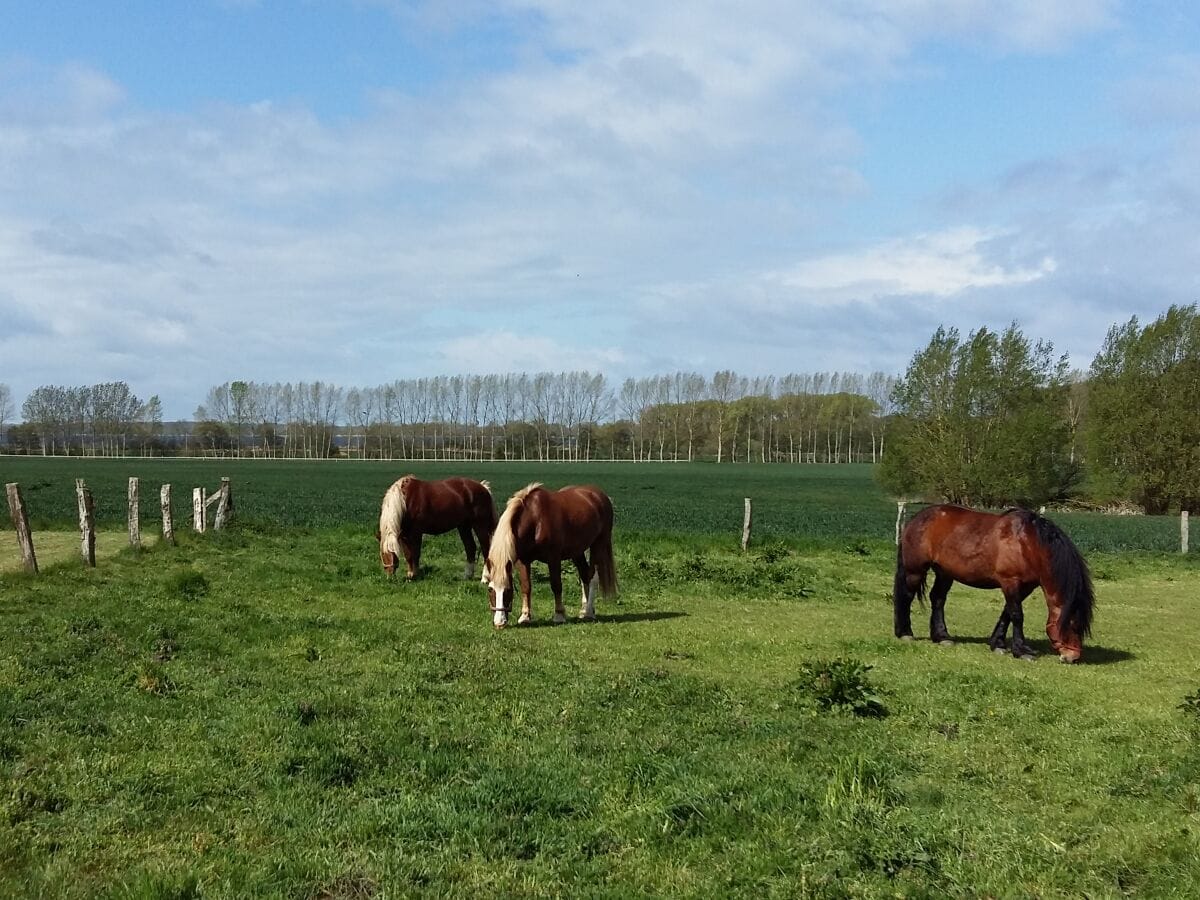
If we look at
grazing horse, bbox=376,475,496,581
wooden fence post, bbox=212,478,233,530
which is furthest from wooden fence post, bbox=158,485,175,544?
grazing horse, bbox=376,475,496,581

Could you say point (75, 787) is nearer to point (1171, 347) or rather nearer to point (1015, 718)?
point (1015, 718)

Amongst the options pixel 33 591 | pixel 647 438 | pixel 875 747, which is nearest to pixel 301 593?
pixel 33 591

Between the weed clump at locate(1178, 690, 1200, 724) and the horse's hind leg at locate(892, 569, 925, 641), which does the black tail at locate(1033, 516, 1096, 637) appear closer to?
the horse's hind leg at locate(892, 569, 925, 641)

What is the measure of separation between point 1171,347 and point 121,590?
51.2 m

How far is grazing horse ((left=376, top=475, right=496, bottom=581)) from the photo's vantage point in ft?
52.4

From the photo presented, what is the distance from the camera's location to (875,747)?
693 centimetres

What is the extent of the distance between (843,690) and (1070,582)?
434 cm

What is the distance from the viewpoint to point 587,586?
43.9ft

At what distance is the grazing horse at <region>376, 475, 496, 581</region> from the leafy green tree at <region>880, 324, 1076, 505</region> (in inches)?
1548

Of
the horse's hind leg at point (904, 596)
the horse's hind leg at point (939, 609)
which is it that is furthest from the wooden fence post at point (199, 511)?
the horse's hind leg at point (939, 609)

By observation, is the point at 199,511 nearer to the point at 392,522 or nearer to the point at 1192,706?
the point at 392,522

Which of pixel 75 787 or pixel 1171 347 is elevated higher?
pixel 1171 347

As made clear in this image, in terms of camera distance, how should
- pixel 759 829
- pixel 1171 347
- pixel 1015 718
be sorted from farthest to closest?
1. pixel 1171 347
2. pixel 1015 718
3. pixel 759 829

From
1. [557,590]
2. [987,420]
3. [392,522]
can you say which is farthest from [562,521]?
[987,420]
